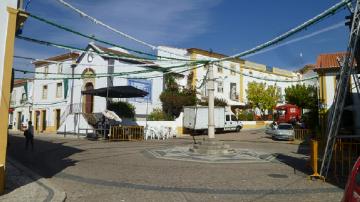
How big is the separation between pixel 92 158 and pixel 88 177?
15.5 feet

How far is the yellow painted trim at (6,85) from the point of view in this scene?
805 cm

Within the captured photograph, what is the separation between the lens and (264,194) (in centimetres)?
839

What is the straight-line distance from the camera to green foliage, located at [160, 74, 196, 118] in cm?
3850

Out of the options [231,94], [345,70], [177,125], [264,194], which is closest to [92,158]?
[264,194]

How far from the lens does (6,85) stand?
826 centimetres

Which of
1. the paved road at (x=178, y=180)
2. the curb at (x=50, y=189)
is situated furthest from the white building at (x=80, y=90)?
the curb at (x=50, y=189)

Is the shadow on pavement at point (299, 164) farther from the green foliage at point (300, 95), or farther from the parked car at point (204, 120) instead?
the green foliage at point (300, 95)

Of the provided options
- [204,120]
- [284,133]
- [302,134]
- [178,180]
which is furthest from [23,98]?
[178,180]

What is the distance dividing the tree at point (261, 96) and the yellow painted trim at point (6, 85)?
45.8 m

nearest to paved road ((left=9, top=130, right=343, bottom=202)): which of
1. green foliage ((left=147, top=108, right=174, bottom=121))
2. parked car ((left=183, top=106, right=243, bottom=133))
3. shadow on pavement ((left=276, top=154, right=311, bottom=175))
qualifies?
shadow on pavement ((left=276, top=154, right=311, bottom=175))

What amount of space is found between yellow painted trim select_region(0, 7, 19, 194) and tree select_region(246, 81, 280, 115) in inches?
1802

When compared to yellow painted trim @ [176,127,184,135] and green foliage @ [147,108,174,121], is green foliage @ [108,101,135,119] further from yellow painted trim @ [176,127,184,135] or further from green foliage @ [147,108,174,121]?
yellow painted trim @ [176,127,184,135]

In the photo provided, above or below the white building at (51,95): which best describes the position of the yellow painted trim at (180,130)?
below

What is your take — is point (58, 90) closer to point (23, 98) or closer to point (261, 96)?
point (23, 98)
